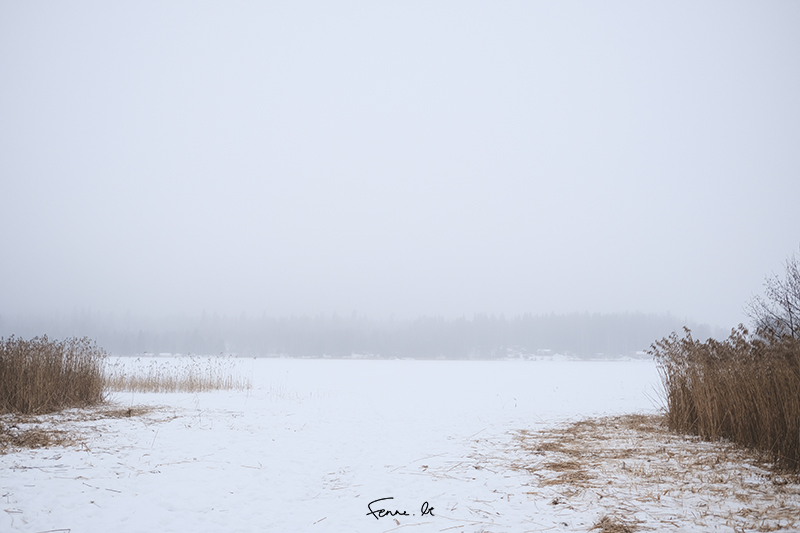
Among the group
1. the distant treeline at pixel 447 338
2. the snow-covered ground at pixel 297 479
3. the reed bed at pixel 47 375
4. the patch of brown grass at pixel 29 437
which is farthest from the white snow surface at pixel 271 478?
the distant treeline at pixel 447 338

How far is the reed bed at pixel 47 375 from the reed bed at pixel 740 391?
14065mm

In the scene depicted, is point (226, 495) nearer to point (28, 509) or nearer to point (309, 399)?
point (28, 509)

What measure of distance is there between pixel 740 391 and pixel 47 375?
14.9 metres

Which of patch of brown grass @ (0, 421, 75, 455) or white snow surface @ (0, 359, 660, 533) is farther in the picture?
patch of brown grass @ (0, 421, 75, 455)

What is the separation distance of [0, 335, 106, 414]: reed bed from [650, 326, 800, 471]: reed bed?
554 inches

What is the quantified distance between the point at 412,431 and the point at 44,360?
9681 millimetres

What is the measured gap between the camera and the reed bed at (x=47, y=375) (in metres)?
10.2

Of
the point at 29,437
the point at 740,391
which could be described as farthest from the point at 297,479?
the point at 740,391

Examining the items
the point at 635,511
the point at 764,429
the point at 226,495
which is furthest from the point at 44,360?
the point at 764,429

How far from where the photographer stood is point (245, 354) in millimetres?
120688

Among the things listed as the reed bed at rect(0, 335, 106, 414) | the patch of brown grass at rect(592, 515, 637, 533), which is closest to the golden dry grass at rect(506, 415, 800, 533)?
the patch of brown grass at rect(592, 515, 637, 533)

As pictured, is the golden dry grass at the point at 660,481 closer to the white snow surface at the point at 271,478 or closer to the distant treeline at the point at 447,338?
the white snow surface at the point at 271,478

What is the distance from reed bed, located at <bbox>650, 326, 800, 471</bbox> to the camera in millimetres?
5395
